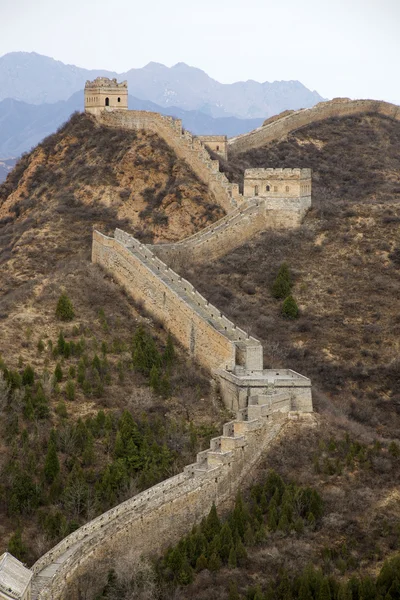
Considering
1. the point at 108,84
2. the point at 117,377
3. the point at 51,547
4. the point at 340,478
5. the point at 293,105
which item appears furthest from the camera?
the point at 293,105

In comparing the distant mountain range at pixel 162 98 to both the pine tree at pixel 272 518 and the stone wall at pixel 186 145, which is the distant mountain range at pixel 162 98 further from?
the pine tree at pixel 272 518

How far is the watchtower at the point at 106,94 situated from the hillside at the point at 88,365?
151 inches

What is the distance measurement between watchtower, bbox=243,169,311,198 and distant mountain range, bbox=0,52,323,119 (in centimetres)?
12404

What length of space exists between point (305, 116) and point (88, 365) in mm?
35186

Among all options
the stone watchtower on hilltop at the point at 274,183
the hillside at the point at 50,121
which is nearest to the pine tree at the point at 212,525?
the stone watchtower on hilltop at the point at 274,183

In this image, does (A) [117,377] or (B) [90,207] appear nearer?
(A) [117,377]

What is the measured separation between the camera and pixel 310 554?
27.4m

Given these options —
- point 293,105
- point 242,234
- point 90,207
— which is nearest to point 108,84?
point 90,207

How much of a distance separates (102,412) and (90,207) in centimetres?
1948

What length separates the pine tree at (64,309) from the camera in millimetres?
38500

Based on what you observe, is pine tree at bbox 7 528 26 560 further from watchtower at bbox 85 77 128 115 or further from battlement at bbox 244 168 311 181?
watchtower at bbox 85 77 128 115

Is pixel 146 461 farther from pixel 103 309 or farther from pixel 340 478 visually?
pixel 103 309

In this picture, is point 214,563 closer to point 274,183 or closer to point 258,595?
point 258,595

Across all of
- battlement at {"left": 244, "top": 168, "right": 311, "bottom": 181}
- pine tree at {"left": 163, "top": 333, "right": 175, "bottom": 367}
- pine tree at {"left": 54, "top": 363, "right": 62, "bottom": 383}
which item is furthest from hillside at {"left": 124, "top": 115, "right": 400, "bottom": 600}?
pine tree at {"left": 54, "top": 363, "right": 62, "bottom": 383}
